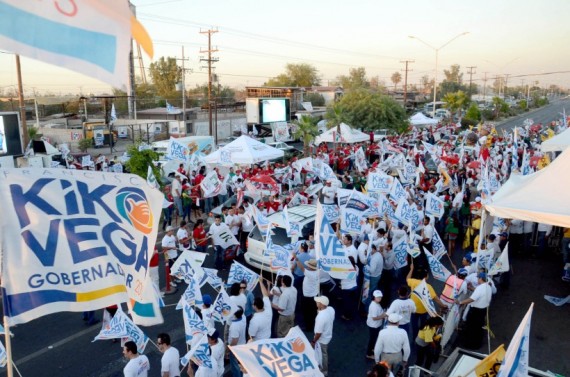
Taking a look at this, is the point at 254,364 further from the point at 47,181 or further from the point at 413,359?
the point at 413,359

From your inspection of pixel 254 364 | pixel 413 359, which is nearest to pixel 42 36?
pixel 254 364

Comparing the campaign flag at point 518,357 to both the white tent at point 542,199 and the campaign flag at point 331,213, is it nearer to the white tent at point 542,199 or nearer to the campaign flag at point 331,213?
the white tent at point 542,199

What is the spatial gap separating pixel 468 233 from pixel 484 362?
27.0ft

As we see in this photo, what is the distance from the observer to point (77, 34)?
2.84 meters

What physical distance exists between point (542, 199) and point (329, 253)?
4.09 metres

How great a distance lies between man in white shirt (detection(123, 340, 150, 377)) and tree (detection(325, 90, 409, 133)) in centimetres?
2980

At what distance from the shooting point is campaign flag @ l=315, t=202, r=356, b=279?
→ 796 cm

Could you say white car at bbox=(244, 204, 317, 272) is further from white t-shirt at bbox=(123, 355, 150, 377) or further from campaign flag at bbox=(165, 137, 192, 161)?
campaign flag at bbox=(165, 137, 192, 161)

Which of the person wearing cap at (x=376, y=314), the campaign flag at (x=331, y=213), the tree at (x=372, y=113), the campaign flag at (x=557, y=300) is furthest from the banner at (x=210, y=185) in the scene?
the tree at (x=372, y=113)

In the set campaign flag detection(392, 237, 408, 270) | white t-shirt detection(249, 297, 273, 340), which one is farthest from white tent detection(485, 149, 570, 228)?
white t-shirt detection(249, 297, 273, 340)

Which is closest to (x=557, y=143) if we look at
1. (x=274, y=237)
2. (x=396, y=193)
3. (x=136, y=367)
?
(x=396, y=193)

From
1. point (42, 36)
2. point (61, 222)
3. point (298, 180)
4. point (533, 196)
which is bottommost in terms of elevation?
point (298, 180)

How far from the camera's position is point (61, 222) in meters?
3.98

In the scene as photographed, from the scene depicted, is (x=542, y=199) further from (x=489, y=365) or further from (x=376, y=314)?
(x=489, y=365)
